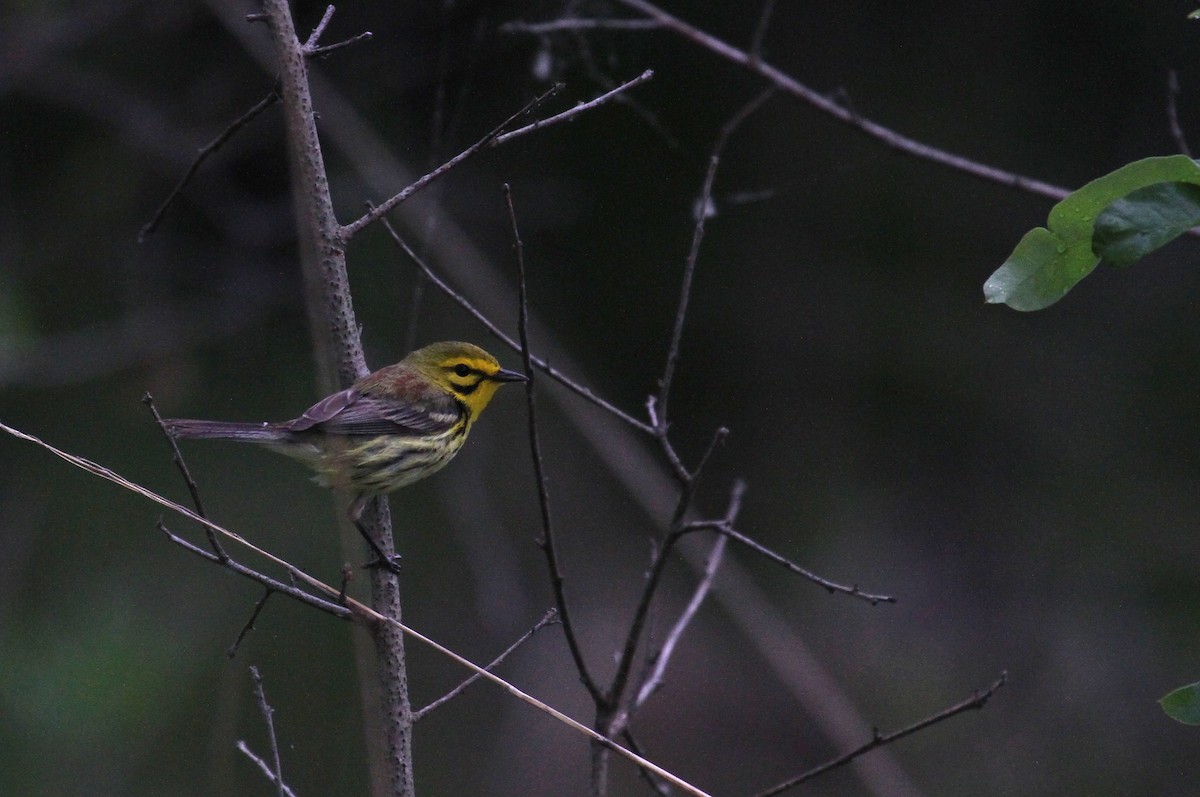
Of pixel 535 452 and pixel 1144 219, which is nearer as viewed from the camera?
→ pixel 1144 219

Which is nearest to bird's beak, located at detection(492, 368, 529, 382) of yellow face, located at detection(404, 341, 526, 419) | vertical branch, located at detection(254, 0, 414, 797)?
yellow face, located at detection(404, 341, 526, 419)

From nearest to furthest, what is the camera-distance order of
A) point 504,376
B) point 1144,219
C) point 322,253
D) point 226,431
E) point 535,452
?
point 1144,219 < point 535,452 < point 322,253 < point 226,431 < point 504,376

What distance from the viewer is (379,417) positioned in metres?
3.28

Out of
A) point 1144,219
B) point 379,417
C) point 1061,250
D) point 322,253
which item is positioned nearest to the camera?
point 1144,219

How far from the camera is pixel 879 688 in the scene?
208 inches

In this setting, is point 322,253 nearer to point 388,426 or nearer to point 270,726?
point 270,726

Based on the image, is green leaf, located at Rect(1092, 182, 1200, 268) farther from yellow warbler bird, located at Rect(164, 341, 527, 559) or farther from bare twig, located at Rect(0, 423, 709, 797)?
yellow warbler bird, located at Rect(164, 341, 527, 559)

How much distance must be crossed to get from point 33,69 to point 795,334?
11.2 feet

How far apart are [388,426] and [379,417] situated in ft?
0.14

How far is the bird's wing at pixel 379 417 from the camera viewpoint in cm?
299

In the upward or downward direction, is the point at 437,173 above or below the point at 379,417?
above

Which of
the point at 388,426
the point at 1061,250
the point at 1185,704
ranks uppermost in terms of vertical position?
the point at 1061,250

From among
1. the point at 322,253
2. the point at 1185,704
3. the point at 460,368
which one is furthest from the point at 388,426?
the point at 1185,704

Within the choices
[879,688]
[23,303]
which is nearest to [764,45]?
[879,688]
